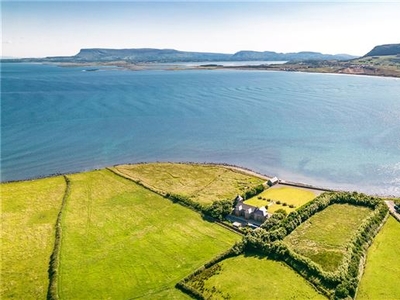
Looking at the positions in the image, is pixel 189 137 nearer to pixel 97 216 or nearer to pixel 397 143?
pixel 97 216

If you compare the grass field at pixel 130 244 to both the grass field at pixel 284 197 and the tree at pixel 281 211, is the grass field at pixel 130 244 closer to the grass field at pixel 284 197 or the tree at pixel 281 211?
the tree at pixel 281 211

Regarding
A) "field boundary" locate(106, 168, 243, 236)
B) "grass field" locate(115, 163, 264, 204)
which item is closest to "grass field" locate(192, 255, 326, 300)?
"field boundary" locate(106, 168, 243, 236)

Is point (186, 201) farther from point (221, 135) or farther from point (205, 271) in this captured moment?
point (221, 135)

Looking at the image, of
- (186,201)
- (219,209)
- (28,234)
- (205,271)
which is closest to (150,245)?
(205,271)

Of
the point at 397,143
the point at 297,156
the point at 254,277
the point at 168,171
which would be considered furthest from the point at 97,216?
the point at 397,143

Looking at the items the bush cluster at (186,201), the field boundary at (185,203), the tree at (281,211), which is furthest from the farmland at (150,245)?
the tree at (281,211)

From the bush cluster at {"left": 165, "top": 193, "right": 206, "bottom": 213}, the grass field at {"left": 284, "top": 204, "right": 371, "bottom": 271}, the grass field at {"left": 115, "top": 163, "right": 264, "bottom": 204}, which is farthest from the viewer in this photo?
the grass field at {"left": 115, "top": 163, "right": 264, "bottom": 204}

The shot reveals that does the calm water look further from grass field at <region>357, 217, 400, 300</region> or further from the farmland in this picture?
grass field at <region>357, 217, 400, 300</region>
